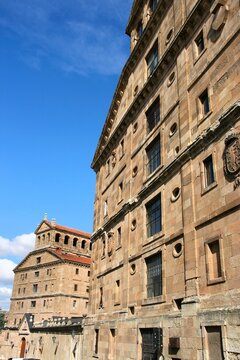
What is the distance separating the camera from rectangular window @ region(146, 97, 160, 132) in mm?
24447

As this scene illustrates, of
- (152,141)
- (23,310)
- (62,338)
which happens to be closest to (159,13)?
(152,141)

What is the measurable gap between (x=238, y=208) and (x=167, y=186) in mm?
6718

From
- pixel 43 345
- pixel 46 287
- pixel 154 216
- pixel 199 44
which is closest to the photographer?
pixel 199 44

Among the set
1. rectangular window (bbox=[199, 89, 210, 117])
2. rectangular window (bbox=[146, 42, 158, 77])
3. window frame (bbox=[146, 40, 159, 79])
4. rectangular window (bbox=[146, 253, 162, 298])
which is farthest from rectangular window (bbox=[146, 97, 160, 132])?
rectangular window (bbox=[146, 253, 162, 298])

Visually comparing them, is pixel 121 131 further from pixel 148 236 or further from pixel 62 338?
pixel 62 338

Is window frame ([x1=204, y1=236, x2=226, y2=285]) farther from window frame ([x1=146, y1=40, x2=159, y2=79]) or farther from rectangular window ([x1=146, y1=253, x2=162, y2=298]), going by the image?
window frame ([x1=146, y1=40, x2=159, y2=79])

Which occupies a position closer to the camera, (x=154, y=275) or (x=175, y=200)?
(x=175, y=200)

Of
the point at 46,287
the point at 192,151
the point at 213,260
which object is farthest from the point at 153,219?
the point at 46,287

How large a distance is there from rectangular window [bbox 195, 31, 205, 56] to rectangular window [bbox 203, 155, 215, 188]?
6.29 m

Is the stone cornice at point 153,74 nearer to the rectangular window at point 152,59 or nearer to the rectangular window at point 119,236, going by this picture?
the rectangular window at point 152,59

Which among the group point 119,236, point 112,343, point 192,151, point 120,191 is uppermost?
point 120,191

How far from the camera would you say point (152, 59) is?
2709cm

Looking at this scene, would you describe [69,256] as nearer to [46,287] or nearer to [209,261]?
[46,287]

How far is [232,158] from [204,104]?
459 cm
